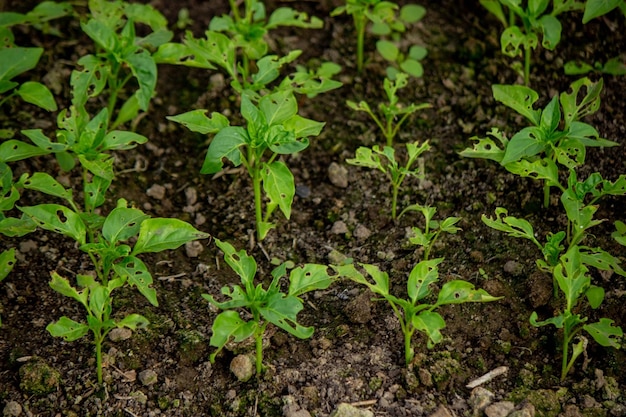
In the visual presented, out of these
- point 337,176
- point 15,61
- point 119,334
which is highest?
point 15,61

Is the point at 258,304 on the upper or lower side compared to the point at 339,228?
upper

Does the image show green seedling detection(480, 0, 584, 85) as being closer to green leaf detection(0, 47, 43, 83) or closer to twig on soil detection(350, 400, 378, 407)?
twig on soil detection(350, 400, 378, 407)

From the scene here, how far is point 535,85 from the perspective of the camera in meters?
4.32

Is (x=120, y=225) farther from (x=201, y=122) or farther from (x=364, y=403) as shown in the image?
(x=364, y=403)

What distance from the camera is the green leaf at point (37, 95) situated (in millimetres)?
3730

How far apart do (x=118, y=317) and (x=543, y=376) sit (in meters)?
1.84

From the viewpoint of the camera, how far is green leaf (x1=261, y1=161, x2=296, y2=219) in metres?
3.34

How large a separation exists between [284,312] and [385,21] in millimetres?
2335

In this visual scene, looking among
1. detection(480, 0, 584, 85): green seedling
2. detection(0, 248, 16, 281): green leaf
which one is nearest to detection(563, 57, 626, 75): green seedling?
detection(480, 0, 584, 85): green seedling

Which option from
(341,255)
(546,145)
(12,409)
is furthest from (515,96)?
(12,409)

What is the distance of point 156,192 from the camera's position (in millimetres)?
4016

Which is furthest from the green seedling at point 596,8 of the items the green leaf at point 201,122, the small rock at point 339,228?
the green leaf at point 201,122

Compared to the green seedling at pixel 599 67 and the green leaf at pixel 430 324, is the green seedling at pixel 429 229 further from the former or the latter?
the green seedling at pixel 599 67

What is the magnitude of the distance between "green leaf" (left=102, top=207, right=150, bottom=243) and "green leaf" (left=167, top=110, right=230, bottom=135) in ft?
1.57
